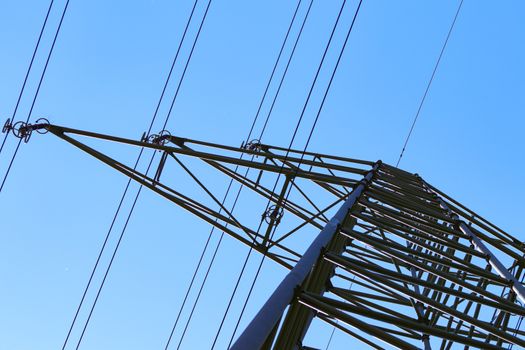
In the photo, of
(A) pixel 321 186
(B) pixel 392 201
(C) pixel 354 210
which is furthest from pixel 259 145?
(C) pixel 354 210

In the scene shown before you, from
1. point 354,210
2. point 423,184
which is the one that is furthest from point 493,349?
point 423,184

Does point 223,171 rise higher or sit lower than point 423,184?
lower

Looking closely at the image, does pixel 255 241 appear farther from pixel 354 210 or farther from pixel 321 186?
pixel 321 186

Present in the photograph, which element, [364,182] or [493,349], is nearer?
[493,349]

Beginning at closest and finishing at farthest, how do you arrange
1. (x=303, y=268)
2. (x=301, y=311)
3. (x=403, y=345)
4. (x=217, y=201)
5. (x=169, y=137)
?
(x=403, y=345) < (x=303, y=268) < (x=301, y=311) < (x=217, y=201) < (x=169, y=137)

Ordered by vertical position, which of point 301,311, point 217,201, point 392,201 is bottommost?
point 301,311

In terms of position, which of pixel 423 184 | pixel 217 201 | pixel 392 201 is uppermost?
pixel 423 184

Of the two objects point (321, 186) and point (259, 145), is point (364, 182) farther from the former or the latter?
point (259, 145)

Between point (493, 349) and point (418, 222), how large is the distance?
539 centimetres

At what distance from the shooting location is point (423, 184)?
57.7ft

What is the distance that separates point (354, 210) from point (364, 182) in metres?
2.64

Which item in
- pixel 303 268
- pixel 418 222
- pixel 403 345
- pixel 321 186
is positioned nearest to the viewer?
pixel 403 345

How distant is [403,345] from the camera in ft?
22.9

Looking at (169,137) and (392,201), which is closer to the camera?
(392,201)
